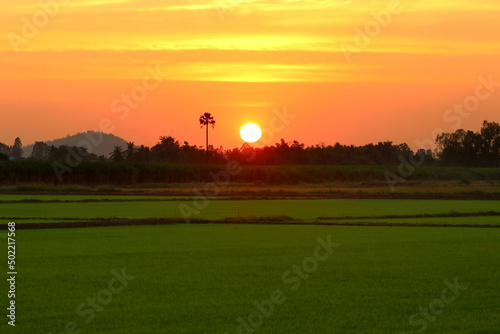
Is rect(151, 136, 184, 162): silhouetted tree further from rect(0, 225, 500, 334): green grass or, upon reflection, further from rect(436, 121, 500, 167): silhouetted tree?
rect(0, 225, 500, 334): green grass

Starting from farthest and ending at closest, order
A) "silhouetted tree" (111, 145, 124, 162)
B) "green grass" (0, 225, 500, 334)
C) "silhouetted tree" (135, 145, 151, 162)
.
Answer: "silhouetted tree" (135, 145, 151, 162), "silhouetted tree" (111, 145, 124, 162), "green grass" (0, 225, 500, 334)

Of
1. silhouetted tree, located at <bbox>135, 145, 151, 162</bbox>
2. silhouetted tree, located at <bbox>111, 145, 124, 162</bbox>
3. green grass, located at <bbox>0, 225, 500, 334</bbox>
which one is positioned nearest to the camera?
green grass, located at <bbox>0, 225, 500, 334</bbox>

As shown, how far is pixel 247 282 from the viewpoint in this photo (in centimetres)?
1344

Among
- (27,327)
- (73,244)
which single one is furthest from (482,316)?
(73,244)

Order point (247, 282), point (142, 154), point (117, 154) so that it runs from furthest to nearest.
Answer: point (142, 154) → point (117, 154) → point (247, 282)

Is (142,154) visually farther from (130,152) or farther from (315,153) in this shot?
(315,153)

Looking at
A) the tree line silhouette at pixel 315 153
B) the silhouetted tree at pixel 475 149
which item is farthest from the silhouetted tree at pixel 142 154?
the silhouetted tree at pixel 475 149

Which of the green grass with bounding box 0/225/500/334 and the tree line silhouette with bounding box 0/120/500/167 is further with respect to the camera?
the tree line silhouette with bounding box 0/120/500/167

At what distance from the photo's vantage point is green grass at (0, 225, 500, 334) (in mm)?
10094

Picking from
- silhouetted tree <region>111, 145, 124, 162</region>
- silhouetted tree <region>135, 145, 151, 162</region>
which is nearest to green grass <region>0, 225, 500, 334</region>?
silhouetted tree <region>111, 145, 124, 162</region>

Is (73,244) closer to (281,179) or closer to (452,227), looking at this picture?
(452,227)

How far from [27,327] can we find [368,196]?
162ft

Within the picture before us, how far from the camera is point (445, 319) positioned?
10398mm

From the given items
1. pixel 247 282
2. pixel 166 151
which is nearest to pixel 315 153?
pixel 166 151
